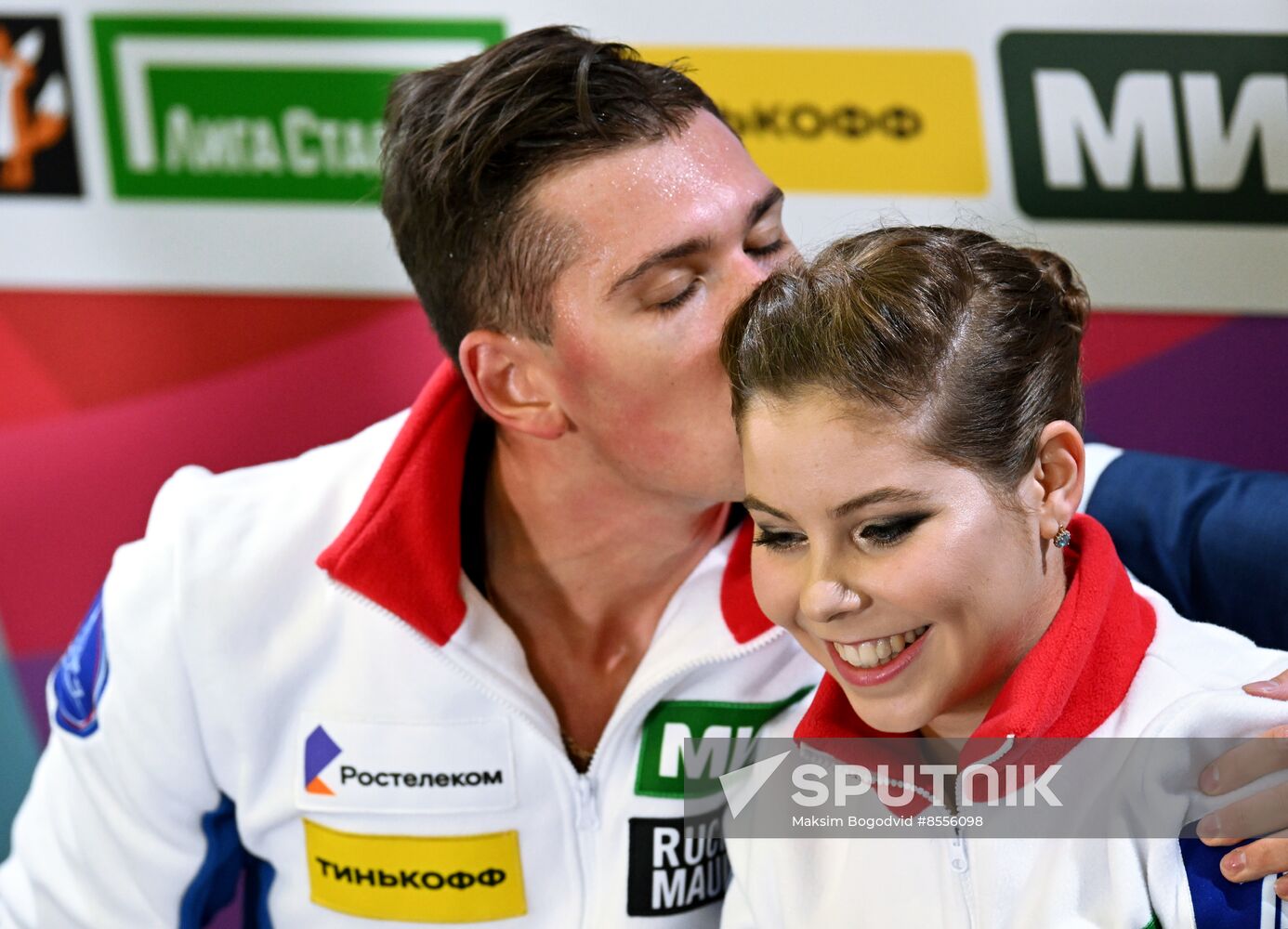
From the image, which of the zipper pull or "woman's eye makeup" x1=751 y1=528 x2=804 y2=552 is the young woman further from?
the zipper pull

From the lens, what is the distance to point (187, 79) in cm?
190

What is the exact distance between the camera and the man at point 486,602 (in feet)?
4.00

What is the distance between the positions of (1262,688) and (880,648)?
0.84ft

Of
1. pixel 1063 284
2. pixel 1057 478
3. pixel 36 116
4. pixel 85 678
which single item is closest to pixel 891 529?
pixel 1057 478

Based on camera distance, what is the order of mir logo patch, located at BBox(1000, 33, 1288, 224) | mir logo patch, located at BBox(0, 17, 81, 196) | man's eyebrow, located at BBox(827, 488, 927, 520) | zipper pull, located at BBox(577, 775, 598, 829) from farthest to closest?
mir logo patch, located at BBox(0, 17, 81, 196), mir logo patch, located at BBox(1000, 33, 1288, 224), zipper pull, located at BBox(577, 775, 598, 829), man's eyebrow, located at BBox(827, 488, 927, 520)

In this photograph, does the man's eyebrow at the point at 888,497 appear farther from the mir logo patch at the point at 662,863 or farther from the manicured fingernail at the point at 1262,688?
the mir logo patch at the point at 662,863

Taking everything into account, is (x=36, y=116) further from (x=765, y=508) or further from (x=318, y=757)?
(x=765, y=508)

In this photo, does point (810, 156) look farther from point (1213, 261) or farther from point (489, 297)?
point (489, 297)

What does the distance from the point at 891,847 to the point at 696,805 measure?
0.23m

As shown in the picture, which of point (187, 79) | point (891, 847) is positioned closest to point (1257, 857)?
point (891, 847)

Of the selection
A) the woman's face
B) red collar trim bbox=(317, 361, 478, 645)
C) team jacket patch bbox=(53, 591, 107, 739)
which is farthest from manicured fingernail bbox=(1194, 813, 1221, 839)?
team jacket patch bbox=(53, 591, 107, 739)

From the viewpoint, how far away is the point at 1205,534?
121 centimetres

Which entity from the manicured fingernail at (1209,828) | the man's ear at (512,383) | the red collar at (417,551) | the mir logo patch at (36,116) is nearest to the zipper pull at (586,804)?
the red collar at (417,551)

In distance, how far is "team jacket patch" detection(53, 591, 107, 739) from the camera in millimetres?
1358
